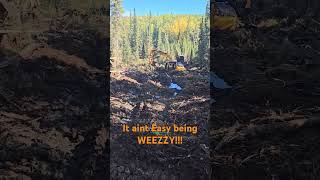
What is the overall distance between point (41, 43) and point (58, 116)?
0.71m

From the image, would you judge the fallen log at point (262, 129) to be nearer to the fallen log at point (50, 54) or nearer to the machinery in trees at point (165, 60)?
the machinery in trees at point (165, 60)

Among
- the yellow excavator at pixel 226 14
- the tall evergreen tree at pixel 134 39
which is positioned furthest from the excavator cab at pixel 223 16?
the tall evergreen tree at pixel 134 39

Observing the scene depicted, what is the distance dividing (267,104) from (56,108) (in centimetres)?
196

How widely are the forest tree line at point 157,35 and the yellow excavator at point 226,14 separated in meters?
0.07

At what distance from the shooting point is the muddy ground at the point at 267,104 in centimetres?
493

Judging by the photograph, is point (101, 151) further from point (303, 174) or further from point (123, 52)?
point (303, 174)

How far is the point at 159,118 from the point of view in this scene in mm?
5031

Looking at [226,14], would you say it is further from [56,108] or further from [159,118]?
[56,108]

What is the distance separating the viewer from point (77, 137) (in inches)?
199

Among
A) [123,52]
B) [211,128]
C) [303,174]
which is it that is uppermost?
[123,52]

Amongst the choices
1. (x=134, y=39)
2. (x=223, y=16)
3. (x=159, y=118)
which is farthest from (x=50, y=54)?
(x=223, y=16)

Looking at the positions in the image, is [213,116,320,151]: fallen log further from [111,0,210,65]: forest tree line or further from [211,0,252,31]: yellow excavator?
[211,0,252,31]: yellow excavator

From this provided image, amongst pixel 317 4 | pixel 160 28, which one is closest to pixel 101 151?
pixel 160 28
